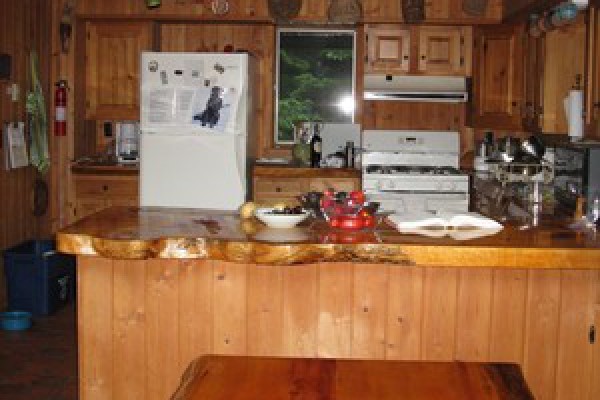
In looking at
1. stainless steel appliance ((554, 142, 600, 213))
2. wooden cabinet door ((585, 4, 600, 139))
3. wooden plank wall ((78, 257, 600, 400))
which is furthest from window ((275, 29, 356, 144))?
wooden plank wall ((78, 257, 600, 400))

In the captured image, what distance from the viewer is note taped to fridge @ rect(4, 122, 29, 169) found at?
5.53 metres

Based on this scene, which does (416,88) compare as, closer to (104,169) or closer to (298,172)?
(298,172)

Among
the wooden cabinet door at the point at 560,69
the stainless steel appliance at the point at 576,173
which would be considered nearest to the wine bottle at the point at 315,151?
the wooden cabinet door at the point at 560,69

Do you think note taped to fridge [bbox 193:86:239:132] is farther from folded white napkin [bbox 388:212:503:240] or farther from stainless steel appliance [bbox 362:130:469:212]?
folded white napkin [bbox 388:212:503:240]

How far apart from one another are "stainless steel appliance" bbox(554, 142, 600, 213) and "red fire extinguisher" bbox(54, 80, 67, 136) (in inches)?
138

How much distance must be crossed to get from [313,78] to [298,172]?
3.15ft

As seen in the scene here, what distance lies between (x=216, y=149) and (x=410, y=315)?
2.61 metres

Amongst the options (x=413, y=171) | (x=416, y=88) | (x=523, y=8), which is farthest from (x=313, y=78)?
(x=523, y=8)

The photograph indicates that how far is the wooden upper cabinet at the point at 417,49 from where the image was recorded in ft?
19.9

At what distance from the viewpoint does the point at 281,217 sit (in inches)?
120

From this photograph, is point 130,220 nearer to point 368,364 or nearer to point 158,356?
point 158,356

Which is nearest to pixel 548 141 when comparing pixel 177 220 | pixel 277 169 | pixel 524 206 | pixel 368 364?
pixel 524 206

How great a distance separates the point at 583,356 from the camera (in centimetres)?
301

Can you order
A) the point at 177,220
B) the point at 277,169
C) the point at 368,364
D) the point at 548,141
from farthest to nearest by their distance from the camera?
the point at 277,169
the point at 548,141
the point at 177,220
the point at 368,364
